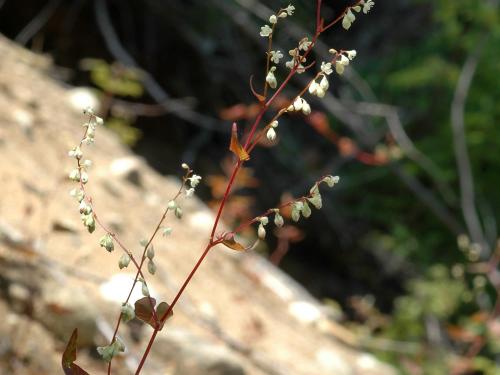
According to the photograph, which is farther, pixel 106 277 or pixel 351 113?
pixel 351 113

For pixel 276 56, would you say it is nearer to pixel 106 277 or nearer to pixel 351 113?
pixel 106 277

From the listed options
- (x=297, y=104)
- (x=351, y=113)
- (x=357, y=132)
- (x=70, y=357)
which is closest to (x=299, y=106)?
(x=297, y=104)

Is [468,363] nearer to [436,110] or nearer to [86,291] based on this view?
[86,291]

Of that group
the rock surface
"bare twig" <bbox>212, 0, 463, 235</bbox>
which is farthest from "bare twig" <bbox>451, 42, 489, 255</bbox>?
the rock surface

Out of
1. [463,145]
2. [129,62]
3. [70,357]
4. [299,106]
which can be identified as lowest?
[70,357]

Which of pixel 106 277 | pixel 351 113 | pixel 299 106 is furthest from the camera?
pixel 351 113

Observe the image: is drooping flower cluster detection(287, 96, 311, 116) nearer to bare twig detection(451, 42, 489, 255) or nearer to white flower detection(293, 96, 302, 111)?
Answer: white flower detection(293, 96, 302, 111)

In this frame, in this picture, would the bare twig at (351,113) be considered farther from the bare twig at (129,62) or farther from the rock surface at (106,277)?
the rock surface at (106,277)
